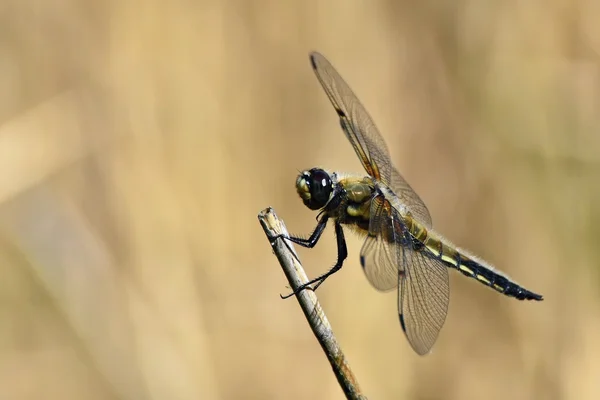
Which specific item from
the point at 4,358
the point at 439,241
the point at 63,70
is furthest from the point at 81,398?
the point at 439,241

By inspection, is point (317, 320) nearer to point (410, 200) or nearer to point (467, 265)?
point (410, 200)

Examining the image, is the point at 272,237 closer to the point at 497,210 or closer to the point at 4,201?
the point at 4,201

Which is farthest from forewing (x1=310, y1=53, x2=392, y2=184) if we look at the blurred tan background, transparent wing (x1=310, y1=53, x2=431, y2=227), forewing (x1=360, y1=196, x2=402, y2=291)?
the blurred tan background

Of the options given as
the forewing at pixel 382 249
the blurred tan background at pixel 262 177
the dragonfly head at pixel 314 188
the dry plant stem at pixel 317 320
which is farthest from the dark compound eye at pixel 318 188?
the blurred tan background at pixel 262 177

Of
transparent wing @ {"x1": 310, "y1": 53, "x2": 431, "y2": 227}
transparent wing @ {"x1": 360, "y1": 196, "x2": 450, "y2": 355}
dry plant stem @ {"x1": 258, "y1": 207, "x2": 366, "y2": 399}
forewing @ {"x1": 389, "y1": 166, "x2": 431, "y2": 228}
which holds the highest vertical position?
transparent wing @ {"x1": 310, "y1": 53, "x2": 431, "y2": 227}

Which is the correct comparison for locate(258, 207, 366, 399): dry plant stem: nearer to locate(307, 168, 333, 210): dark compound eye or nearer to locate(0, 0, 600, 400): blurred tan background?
locate(307, 168, 333, 210): dark compound eye
